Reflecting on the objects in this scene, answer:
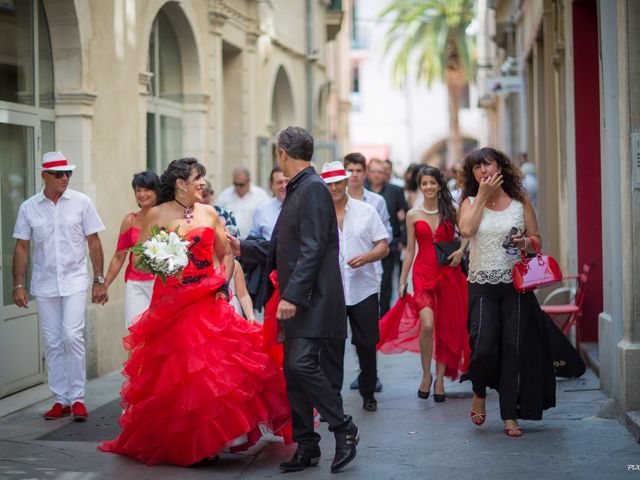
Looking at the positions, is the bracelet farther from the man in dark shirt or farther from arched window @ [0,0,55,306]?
the man in dark shirt

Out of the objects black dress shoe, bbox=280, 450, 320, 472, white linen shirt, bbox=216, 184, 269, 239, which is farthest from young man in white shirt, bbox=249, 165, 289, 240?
black dress shoe, bbox=280, 450, 320, 472

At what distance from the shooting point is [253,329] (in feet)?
25.7

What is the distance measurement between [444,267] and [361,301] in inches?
43.3

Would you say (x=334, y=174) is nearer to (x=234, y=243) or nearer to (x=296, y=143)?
(x=234, y=243)

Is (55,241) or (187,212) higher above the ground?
(187,212)

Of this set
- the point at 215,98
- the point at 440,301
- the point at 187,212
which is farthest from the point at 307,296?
the point at 215,98

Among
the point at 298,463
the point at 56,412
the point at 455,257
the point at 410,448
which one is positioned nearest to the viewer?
the point at 298,463

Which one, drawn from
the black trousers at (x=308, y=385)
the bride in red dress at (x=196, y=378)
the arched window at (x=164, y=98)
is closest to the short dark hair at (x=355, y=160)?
the bride in red dress at (x=196, y=378)

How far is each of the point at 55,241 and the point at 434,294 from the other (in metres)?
3.36

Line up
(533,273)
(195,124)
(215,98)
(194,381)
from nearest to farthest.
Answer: (194,381) → (533,273) → (195,124) → (215,98)

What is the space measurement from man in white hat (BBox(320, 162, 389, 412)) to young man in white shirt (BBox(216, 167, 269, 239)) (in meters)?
4.99

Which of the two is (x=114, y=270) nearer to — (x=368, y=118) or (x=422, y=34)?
(x=422, y=34)

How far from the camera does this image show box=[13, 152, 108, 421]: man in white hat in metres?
9.42

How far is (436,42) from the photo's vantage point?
155 feet
